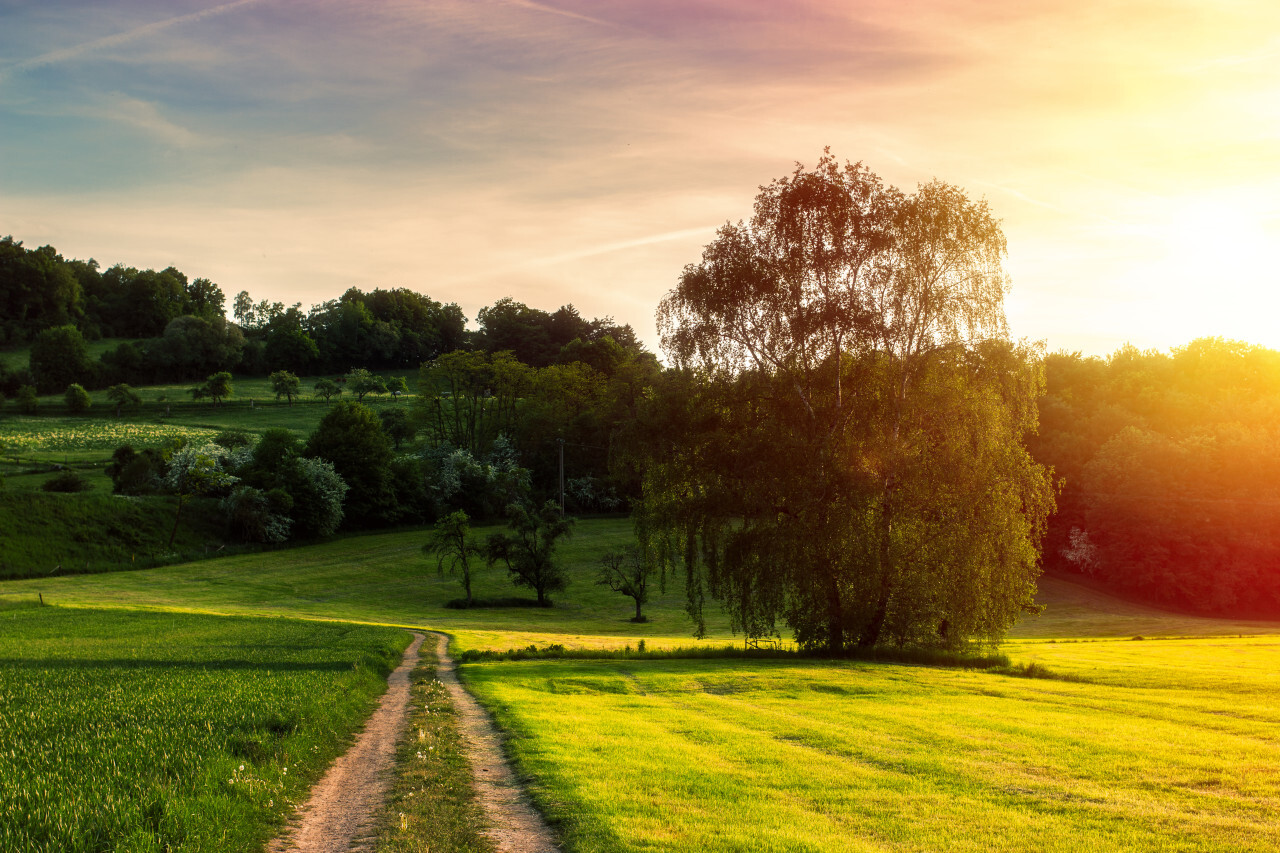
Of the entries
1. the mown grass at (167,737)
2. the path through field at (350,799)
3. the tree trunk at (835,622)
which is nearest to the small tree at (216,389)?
the mown grass at (167,737)

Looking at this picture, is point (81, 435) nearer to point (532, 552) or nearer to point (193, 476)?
point (193, 476)

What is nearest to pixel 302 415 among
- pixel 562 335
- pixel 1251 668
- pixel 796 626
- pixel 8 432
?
pixel 8 432

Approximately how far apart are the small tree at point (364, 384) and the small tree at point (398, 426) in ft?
97.5

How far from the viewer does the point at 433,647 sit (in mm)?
33406

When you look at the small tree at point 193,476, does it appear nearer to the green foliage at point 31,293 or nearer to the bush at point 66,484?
the bush at point 66,484

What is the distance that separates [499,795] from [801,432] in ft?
76.0

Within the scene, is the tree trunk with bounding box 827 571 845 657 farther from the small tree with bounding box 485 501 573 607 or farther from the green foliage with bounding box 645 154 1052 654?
the small tree with bounding box 485 501 573 607

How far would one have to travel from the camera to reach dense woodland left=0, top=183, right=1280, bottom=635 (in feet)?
100

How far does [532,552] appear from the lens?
65875 millimetres

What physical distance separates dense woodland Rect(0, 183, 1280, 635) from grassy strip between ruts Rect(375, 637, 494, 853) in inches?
704

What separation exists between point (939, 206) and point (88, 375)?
14863cm

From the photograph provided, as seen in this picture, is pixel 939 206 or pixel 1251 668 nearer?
pixel 1251 668

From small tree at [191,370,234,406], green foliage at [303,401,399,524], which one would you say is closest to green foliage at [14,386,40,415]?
small tree at [191,370,234,406]

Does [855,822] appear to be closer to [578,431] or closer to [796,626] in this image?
[796,626]
